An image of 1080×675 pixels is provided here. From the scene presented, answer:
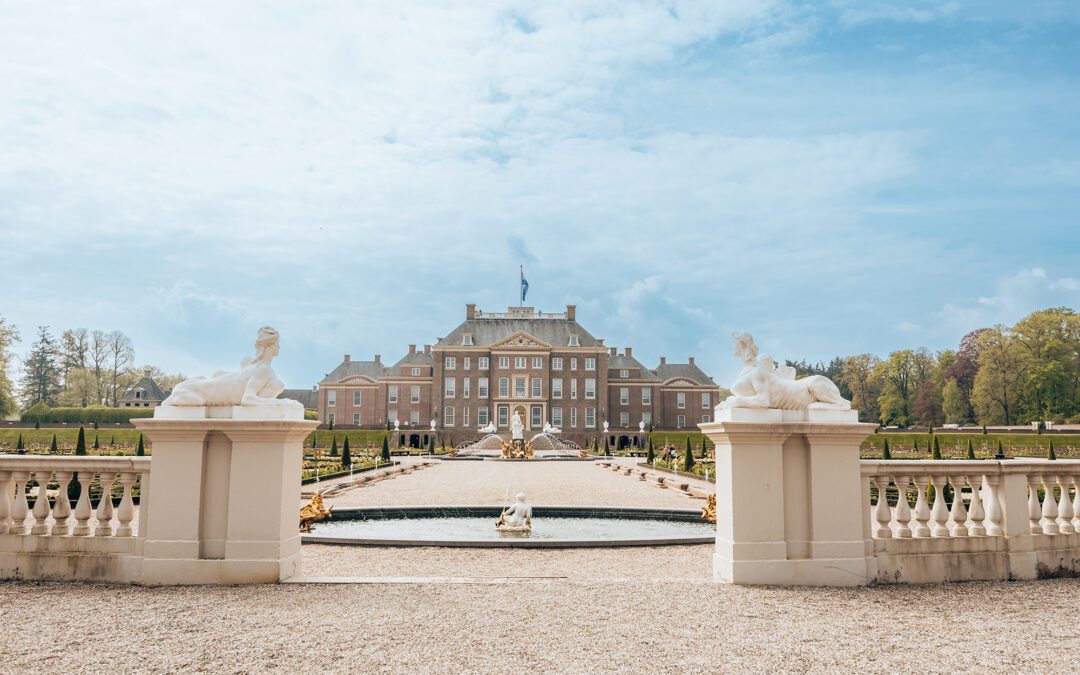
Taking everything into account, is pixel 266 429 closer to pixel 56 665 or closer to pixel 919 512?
pixel 56 665

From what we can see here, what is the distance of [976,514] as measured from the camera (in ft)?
22.5

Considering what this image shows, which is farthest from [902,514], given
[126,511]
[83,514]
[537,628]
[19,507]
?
[19,507]

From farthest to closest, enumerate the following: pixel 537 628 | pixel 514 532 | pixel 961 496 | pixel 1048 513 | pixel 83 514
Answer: pixel 514 532
pixel 1048 513
pixel 961 496
pixel 83 514
pixel 537 628

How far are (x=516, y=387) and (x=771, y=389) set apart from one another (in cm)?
6827

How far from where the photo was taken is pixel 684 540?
10.5 m

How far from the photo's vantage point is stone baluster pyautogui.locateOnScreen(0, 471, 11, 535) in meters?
6.48

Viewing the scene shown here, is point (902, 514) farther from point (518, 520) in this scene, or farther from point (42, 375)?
point (42, 375)

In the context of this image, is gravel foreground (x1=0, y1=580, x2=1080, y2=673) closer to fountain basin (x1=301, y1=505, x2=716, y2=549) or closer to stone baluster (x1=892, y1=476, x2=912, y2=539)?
stone baluster (x1=892, y1=476, x2=912, y2=539)

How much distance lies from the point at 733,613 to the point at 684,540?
16.7 feet

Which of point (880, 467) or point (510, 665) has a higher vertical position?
point (880, 467)

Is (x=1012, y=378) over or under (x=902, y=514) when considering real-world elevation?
over

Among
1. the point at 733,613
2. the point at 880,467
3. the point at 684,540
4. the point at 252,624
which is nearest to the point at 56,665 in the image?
the point at 252,624

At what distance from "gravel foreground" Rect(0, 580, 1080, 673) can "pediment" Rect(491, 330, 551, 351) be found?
68.0 m

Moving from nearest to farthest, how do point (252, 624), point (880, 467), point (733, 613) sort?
point (252, 624) → point (733, 613) → point (880, 467)
